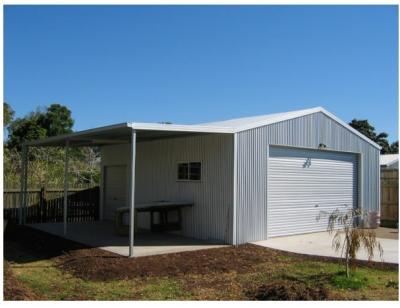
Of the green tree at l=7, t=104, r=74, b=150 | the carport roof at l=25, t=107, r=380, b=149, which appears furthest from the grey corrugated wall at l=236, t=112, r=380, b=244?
the green tree at l=7, t=104, r=74, b=150

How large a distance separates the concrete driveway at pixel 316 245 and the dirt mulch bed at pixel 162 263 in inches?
26.5

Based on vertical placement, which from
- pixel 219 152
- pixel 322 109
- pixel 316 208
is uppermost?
pixel 322 109

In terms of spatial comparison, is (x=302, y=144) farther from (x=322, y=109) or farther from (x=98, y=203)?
(x=98, y=203)

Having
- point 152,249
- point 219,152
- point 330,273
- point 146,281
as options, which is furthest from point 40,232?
point 330,273

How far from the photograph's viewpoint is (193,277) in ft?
25.8

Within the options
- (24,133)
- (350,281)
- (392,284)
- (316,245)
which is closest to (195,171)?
(316,245)

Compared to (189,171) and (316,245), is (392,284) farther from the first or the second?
(189,171)

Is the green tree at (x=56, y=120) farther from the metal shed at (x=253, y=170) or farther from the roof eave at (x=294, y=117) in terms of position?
the roof eave at (x=294, y=117)

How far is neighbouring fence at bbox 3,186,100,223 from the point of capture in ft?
53.0

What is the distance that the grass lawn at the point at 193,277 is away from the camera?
6.60 metres

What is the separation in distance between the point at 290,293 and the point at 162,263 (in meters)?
3.18

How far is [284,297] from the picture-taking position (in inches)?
243

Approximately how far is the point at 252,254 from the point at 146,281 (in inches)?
113

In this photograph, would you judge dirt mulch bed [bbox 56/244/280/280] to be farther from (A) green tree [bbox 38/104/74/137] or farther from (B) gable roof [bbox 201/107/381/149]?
(A) green tree [bbox 38/104/74/137]
